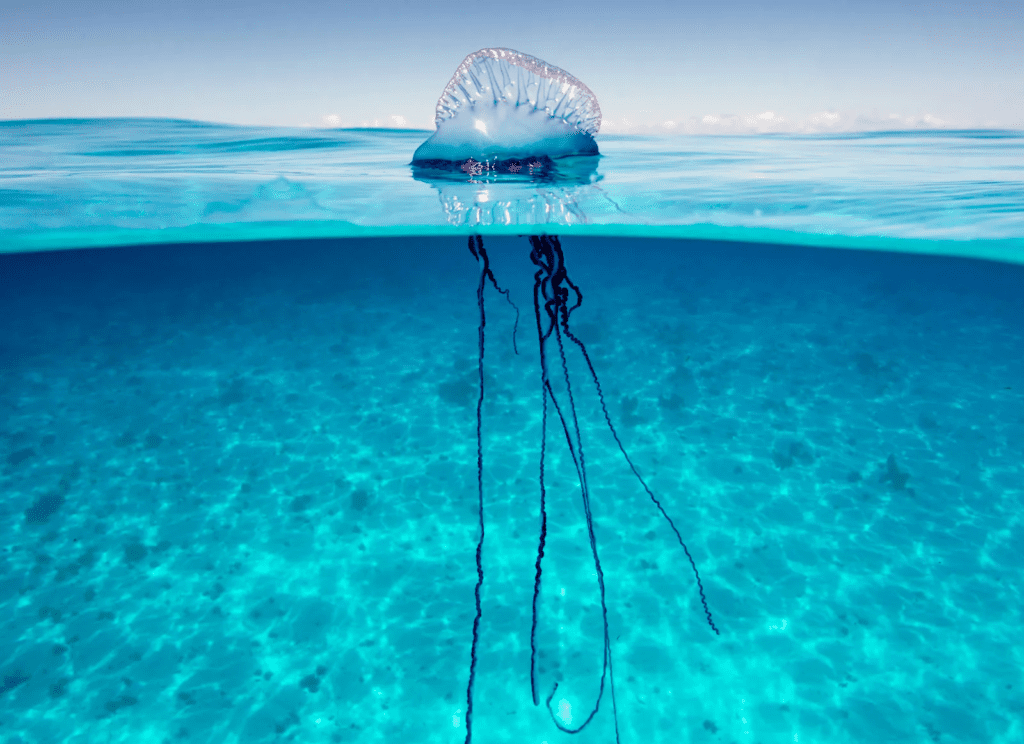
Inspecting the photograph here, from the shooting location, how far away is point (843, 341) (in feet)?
33.5

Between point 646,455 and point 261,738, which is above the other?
point 646,455

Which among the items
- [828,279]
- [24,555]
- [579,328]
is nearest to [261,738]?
[24,555]

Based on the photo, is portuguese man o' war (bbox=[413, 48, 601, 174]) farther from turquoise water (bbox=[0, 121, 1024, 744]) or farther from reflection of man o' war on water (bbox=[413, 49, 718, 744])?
turquoise water (bbox=[0, 121, 1024, 744])

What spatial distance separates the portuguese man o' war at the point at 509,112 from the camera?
4.89m

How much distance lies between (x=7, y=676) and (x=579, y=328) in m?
8.44

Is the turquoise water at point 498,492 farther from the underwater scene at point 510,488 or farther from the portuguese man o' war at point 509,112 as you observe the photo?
the portuguese man o' war at point 509,112

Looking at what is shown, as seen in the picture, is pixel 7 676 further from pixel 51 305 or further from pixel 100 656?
pixel 51 305

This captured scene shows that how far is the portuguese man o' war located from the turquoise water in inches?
13.5

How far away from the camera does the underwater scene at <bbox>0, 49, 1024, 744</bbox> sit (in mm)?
4566

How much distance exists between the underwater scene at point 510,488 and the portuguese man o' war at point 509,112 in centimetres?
3

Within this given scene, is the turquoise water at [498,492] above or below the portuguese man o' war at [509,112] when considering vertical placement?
below

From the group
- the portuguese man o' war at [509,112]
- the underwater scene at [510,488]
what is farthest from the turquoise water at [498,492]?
the portuguese man o' war at [509,112]

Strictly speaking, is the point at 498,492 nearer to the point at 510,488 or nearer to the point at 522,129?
the point at 510,488

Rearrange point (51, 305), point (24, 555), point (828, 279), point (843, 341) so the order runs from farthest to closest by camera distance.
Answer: point (828, 279), point (51, 305), point (843, 341), point (24, 555)
